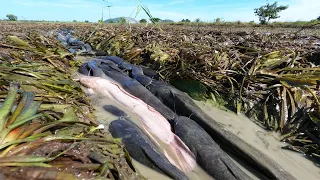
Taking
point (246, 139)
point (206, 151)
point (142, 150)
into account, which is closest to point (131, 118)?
point (142, 150)

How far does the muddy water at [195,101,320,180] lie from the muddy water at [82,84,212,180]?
1006mm

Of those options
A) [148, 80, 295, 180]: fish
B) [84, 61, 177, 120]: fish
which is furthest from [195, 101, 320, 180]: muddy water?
[84, 61, 177, 120]: fish

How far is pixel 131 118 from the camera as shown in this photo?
138 inches

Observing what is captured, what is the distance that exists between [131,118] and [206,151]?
3.64 ft

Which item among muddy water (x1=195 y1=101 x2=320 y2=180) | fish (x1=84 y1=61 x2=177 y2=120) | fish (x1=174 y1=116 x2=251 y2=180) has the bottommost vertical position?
muddy water (x1=195 y1=101 x2=320 y2=180)

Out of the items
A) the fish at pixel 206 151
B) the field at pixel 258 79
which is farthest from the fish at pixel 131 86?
the field at pixel 258 79

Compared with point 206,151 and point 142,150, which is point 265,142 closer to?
point 206,151

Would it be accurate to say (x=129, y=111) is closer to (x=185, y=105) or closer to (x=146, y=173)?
(x=185, y=105)

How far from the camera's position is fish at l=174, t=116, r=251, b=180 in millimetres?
2564

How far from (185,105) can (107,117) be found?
43.5 inches

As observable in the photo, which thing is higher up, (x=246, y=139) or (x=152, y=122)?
(x=152, y=122)

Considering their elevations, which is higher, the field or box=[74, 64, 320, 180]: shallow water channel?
→ the field

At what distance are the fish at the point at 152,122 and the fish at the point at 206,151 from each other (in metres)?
0.10

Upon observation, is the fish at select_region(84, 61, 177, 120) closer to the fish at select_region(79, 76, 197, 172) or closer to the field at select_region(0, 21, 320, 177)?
the fish at select_region(79, 76, 197, 172)
